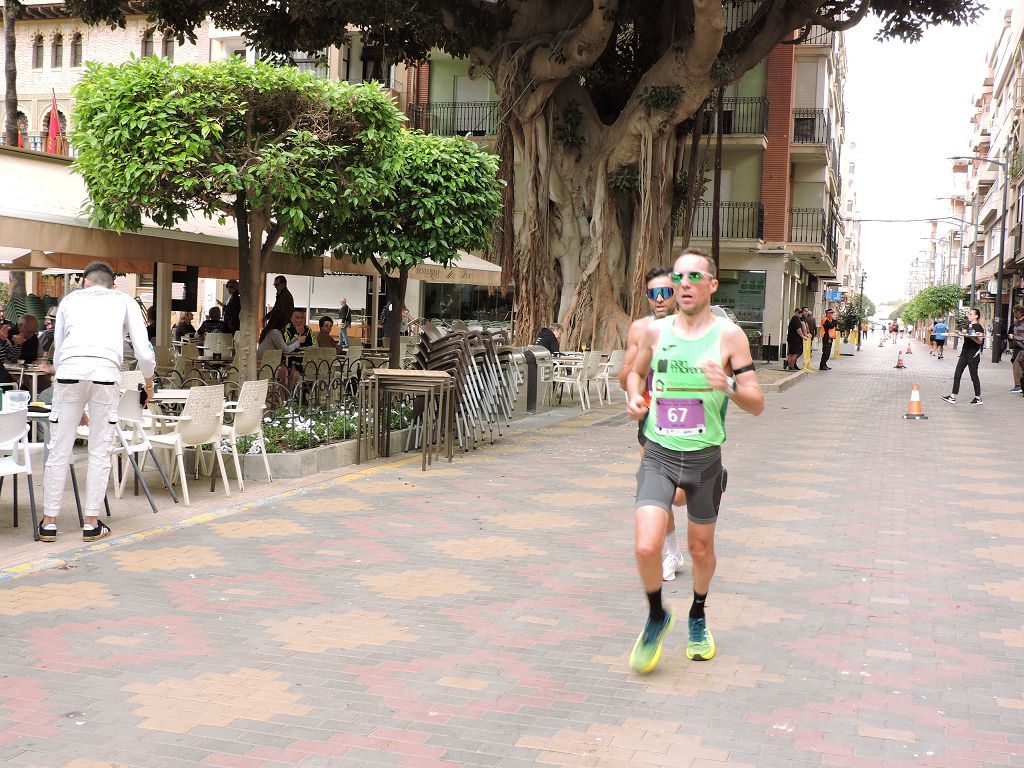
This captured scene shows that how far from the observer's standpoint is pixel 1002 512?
29.7 feet

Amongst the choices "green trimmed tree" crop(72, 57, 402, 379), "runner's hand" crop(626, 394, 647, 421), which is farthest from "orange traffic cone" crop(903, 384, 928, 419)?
"runner's hand" crop(626, 394, 647, 421)

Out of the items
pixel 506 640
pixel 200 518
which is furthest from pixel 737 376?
pixel 200 518

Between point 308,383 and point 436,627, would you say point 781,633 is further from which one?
point 308,383

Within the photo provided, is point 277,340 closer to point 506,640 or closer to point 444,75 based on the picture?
point 506,640

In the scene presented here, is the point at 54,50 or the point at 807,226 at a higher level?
the point at 54,50

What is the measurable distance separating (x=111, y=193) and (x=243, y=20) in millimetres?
14036

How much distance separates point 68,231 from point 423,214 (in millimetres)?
5001

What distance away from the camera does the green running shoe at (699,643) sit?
5000mm

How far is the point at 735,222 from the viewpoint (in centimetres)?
3434

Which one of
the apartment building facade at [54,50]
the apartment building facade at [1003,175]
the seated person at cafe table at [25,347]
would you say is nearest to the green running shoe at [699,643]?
the seated person at cafe table at [25,347]

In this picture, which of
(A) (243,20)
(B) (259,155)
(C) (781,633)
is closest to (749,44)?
(A) (243,20)

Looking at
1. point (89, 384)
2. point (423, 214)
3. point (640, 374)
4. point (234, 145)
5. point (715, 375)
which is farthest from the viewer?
point (423, 214)

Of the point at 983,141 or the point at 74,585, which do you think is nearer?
the point at 74,585

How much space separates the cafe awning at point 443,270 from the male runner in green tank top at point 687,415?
10310 millimetres
